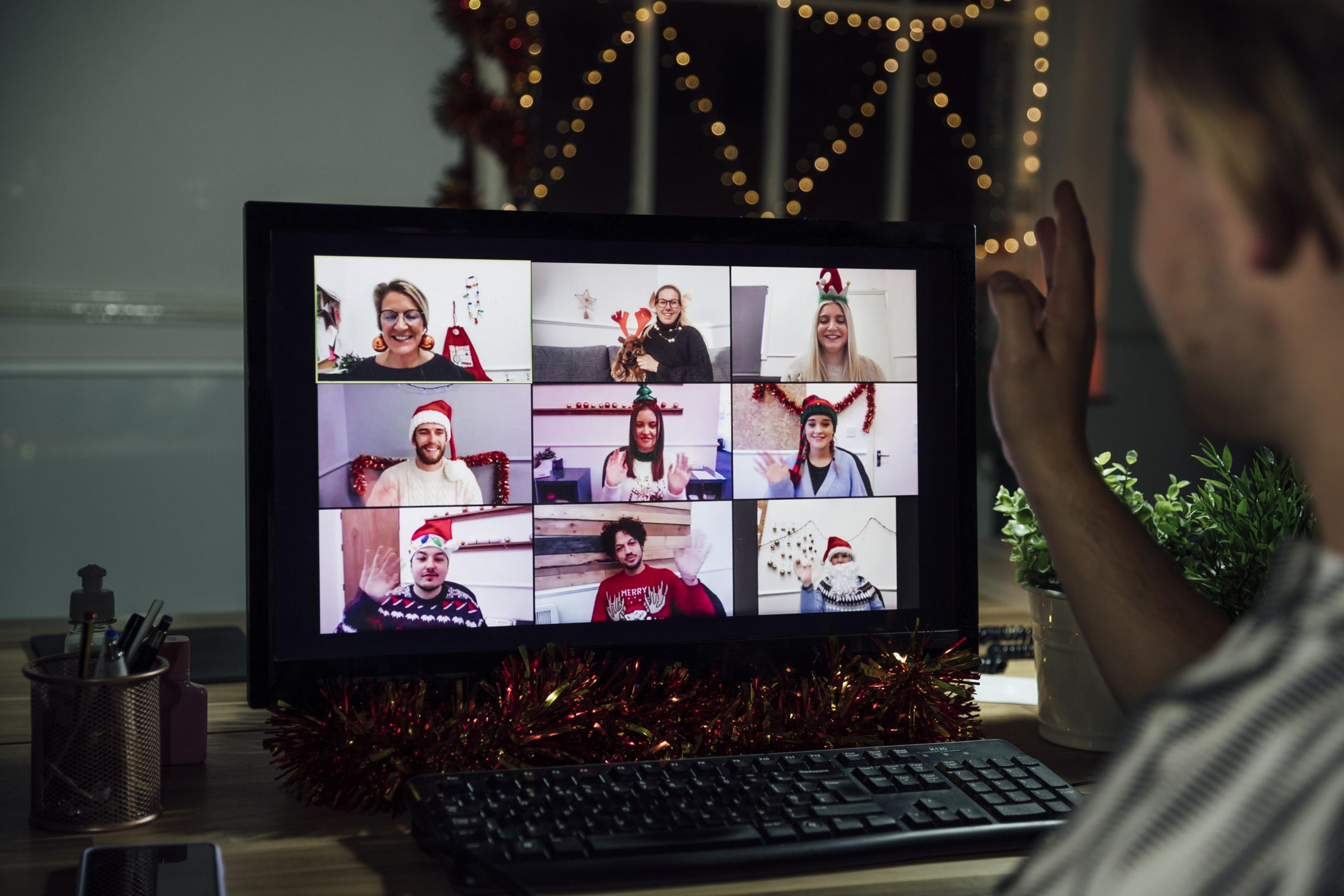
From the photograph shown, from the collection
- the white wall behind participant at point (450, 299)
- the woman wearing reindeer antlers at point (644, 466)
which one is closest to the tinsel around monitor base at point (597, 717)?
the woman wearing reindeer antlers at point (644, 466)

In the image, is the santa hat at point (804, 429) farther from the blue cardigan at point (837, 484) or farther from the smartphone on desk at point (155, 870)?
the smartphone on desk at point (155, 870)

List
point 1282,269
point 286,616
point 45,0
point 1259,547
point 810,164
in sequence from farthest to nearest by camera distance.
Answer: point 810,164, point 45,0, point 1259,547, point 286,616, point 1282,269

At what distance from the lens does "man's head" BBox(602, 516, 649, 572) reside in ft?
2.71

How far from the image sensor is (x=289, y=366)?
0.78 meters

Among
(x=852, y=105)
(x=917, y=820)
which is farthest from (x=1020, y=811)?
(x=852, y=105)

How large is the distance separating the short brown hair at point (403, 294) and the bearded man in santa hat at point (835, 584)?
1.13 ft

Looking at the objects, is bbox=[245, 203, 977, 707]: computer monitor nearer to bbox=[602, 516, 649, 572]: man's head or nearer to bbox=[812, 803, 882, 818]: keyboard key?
bbox=[602, 516, 649, 572]: man's head

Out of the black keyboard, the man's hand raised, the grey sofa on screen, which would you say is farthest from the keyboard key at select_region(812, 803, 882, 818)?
the grey sofa on screen

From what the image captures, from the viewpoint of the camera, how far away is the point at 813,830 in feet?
2.09

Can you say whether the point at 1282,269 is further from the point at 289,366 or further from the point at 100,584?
the point at 100,584

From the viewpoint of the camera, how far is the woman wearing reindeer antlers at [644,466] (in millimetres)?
826

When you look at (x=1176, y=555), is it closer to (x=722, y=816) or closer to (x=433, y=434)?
(x=722, y=816)

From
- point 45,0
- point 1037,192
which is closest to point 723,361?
point 45,0

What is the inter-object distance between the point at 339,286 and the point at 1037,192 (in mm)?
3189
